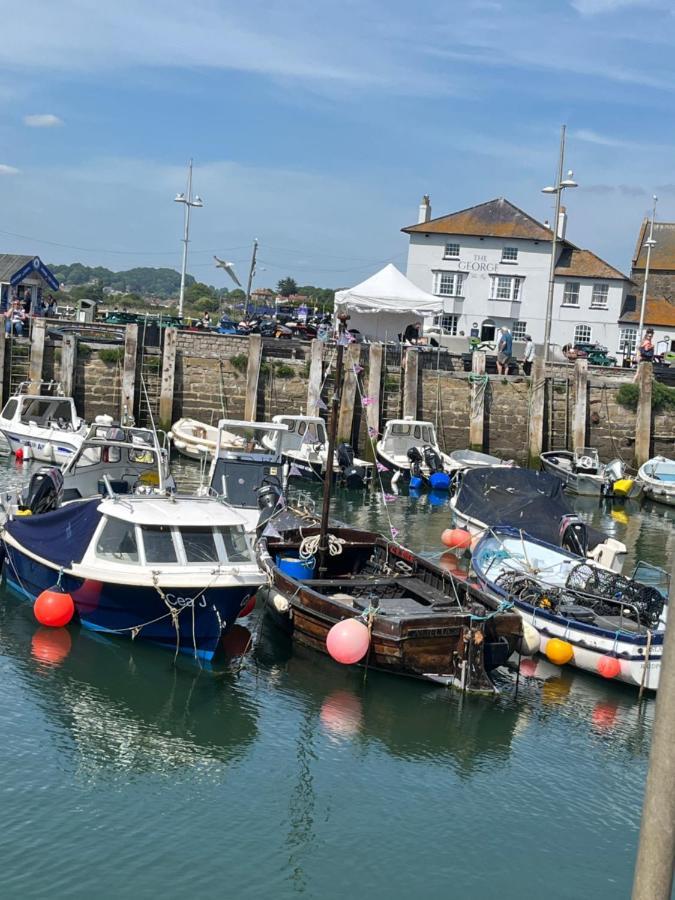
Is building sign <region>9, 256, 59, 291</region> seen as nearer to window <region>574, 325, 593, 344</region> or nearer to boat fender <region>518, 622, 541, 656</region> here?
window <region>574, 325, 593, 344</region>

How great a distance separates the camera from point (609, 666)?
569 inches

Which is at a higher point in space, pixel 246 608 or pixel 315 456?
pixel 315 456

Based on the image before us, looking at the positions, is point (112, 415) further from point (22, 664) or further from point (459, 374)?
point (22, 664)

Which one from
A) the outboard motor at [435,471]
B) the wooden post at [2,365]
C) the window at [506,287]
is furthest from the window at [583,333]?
the wooden post at [2,365]

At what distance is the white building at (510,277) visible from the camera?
169 ft

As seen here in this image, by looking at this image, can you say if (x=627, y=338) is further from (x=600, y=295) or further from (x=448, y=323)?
(x=448, y=323)

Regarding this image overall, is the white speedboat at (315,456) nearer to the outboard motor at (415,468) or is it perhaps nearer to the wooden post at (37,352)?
the outboard motor at (415,468)

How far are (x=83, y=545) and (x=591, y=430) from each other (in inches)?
960

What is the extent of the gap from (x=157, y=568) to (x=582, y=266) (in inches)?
1676

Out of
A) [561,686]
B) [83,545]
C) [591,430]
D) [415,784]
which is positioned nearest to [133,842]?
[415,784]

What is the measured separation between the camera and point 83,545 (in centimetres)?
1486

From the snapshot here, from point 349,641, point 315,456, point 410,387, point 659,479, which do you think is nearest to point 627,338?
point 659,479

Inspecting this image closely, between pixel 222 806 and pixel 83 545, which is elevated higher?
pixel 83 545

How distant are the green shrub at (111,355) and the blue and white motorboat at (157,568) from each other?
64.8ft
